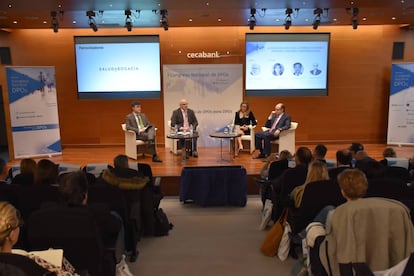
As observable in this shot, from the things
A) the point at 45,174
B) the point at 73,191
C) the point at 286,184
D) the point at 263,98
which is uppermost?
the point at 263,98

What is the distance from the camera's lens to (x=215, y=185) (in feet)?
19.1

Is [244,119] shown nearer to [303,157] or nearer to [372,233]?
[303,157]

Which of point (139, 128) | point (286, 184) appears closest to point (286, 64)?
point (139, 128)

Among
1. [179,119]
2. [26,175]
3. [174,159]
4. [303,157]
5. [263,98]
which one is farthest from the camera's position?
[263,98]

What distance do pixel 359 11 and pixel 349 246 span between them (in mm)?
6879

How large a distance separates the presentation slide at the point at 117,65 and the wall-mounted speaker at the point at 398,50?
629 cm

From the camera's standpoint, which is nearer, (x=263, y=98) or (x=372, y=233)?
(x=372, y=233)

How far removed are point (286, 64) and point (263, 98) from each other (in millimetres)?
1058

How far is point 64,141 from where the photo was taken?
10.3 meters

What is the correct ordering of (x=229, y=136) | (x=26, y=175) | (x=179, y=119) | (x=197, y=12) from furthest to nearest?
(x=179, y=119)
(x=229, y=136)
(x=197, y=12)
(x=26, y=175)

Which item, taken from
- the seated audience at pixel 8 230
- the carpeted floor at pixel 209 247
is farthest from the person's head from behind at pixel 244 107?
the seated audience at pixel 8 230

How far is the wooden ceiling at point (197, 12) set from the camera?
7.12 m

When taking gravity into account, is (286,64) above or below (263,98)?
above

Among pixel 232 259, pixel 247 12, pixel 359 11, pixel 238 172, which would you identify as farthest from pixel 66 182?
pixel 359 11
